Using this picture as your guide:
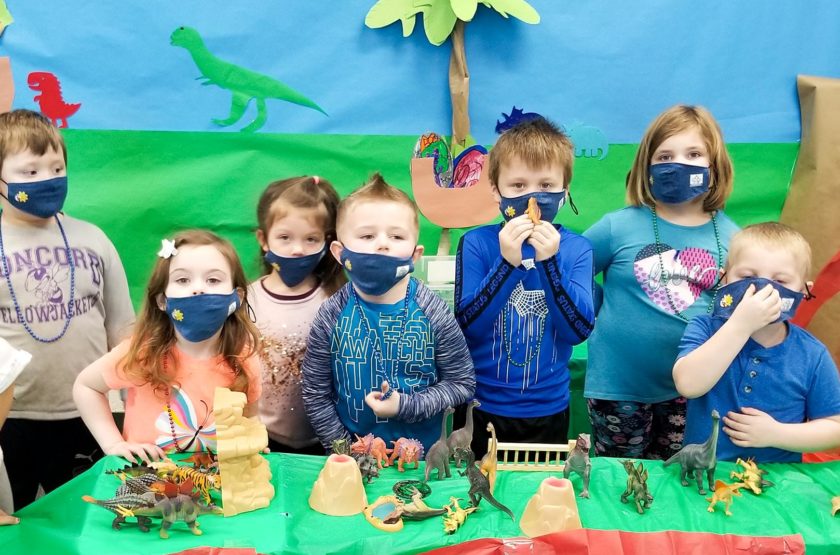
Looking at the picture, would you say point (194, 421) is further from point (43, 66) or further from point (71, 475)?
point (43, 66)

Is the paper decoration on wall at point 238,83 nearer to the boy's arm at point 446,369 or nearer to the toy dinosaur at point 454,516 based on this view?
the boy's arm at point 446,369

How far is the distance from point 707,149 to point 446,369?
1.10 m

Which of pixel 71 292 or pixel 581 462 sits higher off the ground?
pixel 71 292

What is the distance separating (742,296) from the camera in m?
1.88

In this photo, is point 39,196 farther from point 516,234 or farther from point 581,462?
point 581,462

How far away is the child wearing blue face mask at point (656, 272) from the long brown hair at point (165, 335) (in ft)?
3.99

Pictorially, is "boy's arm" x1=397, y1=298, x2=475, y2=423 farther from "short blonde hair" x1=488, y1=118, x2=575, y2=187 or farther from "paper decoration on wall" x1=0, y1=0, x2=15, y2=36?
"paper decoration on wall" x1=0, y1=0, x2=15, y2=36

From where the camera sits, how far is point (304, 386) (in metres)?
2.10

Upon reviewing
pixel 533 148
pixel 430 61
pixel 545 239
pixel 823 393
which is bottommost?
pixel 823 393

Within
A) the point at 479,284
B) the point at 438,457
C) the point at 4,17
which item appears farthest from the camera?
the point at 4,17

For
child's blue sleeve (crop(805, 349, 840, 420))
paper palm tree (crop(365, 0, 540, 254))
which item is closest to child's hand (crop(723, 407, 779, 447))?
child's blue sleeve (crop(805, 349, 840, 420))

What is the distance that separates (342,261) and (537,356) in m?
0.67

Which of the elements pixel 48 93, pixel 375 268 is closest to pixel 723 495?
pixel 375 268

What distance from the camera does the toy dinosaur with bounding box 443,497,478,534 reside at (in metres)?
1.56
